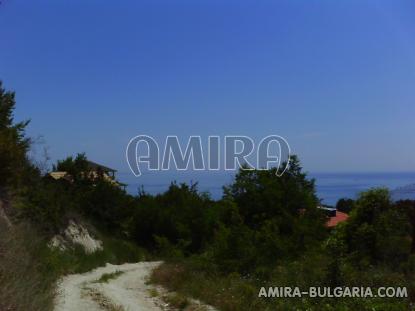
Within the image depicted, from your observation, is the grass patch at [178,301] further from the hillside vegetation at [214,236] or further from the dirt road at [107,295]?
the hillside vegetation at [214,236]

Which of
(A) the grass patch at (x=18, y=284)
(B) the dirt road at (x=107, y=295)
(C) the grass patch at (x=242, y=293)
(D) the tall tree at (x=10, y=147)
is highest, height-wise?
(D) the tall tree at (x=10, y=147)

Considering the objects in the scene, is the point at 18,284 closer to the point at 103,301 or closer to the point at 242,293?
the point at 103,301

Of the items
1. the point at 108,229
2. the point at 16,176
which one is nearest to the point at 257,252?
the point at 16,176

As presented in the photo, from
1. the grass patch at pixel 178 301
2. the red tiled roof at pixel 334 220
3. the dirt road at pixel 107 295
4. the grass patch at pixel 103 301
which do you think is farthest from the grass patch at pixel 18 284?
the red tiled roof at pixel 334 220

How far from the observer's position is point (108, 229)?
36.4m

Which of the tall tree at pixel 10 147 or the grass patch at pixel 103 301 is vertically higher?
the tall tree at pixel 10 147

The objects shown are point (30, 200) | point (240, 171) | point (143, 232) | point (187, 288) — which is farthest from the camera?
point (143, 232)

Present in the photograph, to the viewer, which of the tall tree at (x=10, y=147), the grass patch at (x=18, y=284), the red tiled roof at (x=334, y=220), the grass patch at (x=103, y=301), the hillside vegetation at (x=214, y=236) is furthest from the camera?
the red tiled roof at (x=334, y=220)

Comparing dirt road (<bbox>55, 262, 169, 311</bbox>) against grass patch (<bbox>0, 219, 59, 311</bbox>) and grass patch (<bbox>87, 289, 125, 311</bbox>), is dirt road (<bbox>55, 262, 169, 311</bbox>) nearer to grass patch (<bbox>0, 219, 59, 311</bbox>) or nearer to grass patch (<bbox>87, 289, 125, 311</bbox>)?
grass patch (<bbox>87, 289, 125, 311</bbox>)

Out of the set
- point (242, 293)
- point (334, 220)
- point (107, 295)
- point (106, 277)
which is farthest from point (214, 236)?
point (334, 220)

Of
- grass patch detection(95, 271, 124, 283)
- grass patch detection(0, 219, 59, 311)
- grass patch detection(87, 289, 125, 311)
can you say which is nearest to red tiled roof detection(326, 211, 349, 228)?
grass patch detection(95, 271, 124, 283)

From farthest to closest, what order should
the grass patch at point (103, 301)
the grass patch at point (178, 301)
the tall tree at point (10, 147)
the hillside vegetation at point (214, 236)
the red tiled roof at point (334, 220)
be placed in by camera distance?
the red tiled roof at point (334, 220), the tall tree at point (10, 147), the grass patch at point (178, 301), the grass patch at point (103, 301), the hillside vegetation at point (214, 236)

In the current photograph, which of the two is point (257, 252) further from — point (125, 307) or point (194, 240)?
point (194, 240)

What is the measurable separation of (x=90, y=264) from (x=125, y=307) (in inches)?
485
